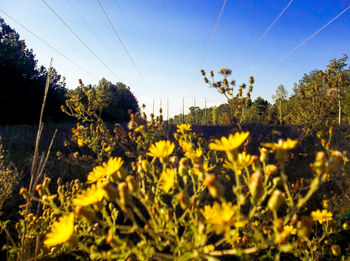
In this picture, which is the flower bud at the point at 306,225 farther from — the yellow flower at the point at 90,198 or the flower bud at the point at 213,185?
the yellow flower at the point at 90,198

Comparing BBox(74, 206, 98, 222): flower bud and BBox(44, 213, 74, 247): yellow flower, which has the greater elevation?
BBox(74, 206, 98, 222): flower bud

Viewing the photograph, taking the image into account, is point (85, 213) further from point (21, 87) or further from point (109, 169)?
point (21, 87)

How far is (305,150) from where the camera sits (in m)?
4.37

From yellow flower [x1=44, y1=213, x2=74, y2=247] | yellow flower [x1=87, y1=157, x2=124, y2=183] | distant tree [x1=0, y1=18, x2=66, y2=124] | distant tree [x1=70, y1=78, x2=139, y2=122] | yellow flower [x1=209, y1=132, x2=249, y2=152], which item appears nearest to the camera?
yellow flower [x1=44, y1=213, x2=74, y2=247]

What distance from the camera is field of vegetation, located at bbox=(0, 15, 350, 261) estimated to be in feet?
2.67

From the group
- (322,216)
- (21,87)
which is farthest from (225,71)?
(21,87)

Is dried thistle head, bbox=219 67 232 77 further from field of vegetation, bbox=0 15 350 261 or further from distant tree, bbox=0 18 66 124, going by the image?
distant tree, bbox=0 18 66 124

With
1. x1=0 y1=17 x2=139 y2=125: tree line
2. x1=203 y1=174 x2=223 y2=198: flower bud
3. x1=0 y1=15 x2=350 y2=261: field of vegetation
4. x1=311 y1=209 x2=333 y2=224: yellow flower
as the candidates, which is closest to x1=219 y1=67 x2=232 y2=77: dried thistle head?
x1=0 y1=15 x2=350 y2=261: field of vegetation

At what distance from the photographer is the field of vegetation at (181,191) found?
0.81 metres

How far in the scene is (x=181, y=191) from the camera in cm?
84

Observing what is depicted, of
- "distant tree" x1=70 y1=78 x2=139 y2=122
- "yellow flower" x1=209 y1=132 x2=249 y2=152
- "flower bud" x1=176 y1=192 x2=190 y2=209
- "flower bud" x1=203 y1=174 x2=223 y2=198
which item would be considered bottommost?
"flower bud" x1=176 y1=192 x2=190 y2=209

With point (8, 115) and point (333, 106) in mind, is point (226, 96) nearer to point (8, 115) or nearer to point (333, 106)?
point (333, 106)

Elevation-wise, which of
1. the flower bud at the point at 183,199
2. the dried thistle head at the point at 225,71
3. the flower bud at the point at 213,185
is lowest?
the flower bud at the point at 183,199

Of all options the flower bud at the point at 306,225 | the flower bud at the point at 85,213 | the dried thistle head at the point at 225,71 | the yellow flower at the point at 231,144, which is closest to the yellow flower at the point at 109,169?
the flower bud at the point at 85,213
